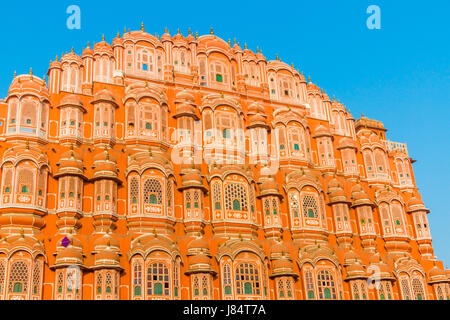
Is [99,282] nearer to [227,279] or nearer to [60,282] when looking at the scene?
[60,282]

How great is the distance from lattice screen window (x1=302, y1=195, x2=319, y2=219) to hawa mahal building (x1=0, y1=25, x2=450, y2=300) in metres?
0.08

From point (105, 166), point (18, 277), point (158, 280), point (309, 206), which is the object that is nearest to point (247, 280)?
point (158, 280)

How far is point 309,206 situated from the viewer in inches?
1526

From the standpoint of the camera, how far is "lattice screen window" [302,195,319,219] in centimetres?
3850

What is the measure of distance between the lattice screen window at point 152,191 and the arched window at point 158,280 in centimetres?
437

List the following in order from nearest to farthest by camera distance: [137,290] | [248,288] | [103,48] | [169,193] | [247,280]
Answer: [137,290]
[248,288]
[247,280]
[169,193]
[103,48]

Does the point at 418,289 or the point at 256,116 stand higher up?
the point at 256,116

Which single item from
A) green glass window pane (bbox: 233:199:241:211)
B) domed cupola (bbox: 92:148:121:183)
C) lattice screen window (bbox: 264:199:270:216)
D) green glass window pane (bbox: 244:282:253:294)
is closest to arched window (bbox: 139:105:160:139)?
domed cupola (bbox: 92:148:121:183)

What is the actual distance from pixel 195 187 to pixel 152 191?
2.86 metres

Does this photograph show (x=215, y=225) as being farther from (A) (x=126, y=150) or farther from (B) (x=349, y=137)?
(B) (x=349, y=137)

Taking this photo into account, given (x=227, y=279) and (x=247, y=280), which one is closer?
(x=227, y=279)

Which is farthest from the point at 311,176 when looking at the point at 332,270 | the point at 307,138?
the point at 332,270

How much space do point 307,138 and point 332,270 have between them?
11.1m

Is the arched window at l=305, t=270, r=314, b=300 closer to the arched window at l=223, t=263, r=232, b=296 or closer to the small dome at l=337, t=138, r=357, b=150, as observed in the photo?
the arched window at l=223, t=263, r=232, b=296
